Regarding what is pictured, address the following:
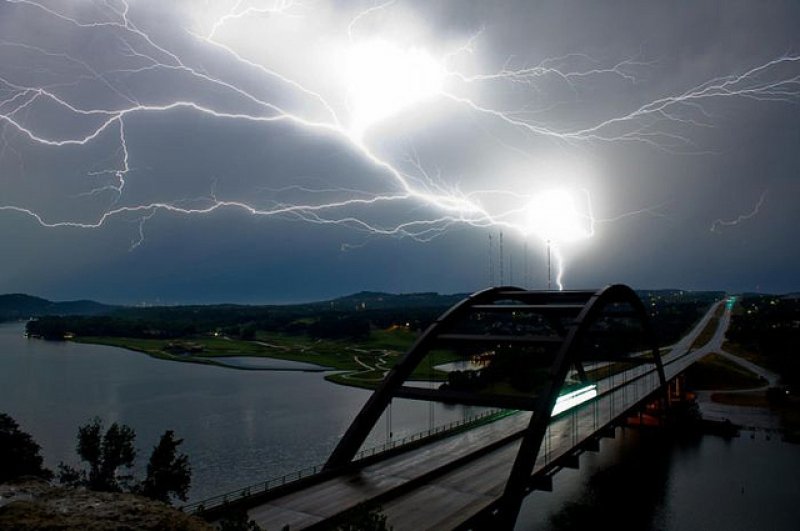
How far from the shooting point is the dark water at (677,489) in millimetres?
29109

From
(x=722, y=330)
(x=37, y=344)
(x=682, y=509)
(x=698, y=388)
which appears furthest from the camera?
(x=37, y=344)

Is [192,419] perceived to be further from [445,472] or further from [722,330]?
[722,330]

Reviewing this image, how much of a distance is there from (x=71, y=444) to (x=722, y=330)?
127809 mm

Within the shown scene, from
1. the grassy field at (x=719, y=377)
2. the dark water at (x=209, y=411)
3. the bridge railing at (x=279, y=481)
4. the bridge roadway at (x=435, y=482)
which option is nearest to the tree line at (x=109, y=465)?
the bridge railing at (x=279, y=481)

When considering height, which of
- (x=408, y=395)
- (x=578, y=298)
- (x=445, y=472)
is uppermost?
(x=578, y=298)

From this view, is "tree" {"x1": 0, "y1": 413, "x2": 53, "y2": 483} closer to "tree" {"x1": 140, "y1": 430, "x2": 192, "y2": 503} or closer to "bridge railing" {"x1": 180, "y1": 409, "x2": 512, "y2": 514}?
"tree" {"x1": 140, "y1": 430, "x2": 192, "y2": 503}

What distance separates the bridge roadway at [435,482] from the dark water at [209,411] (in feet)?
41.4

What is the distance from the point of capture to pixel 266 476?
35250 mm

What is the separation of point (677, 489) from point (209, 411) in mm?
42719

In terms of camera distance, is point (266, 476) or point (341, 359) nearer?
point (266, 476)

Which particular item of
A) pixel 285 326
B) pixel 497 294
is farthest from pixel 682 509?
pixel 285 326

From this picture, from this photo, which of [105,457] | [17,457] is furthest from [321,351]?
[17,457]

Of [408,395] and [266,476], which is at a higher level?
[408,395]

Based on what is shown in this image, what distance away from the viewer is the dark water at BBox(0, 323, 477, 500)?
39688 millimetres
